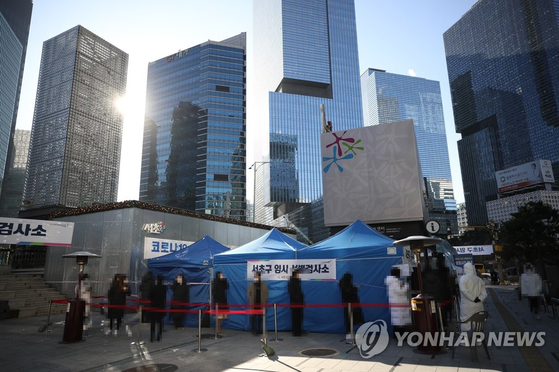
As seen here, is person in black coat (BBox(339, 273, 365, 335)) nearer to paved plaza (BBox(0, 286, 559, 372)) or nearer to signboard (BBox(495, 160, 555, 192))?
paved plaza (BBox(0, 286, 559, 372))

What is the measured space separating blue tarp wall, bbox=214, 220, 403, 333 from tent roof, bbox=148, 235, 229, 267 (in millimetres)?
918

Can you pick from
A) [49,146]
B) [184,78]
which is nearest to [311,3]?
[184,78]

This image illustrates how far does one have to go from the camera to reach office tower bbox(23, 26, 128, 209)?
529 ft

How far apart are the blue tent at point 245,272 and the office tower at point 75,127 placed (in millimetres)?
172548

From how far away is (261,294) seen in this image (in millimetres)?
10789

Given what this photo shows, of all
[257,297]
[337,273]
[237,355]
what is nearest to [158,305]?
[257,297]

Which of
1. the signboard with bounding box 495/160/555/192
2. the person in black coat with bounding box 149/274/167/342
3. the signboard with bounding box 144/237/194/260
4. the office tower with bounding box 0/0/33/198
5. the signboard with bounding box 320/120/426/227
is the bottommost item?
the person in black coat with bounding box 149/274/167/342

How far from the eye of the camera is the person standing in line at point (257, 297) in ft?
35.1

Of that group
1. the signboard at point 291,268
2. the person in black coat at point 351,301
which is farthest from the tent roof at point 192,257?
the person in black coat at point 351,301

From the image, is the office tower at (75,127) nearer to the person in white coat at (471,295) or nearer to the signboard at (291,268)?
the signboard at (291,268)

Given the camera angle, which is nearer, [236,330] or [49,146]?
[236,330]

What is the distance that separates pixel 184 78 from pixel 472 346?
151 m

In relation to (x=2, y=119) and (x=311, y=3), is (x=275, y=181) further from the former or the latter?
(x=2, y=119)

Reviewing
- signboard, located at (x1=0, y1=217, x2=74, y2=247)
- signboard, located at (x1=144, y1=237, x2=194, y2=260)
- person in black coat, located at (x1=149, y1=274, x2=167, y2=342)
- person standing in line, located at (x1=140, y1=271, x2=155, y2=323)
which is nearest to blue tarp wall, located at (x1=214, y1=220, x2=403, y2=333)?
person in black coat, located at (x1=149, y1=274, x2=167, y2=342)
